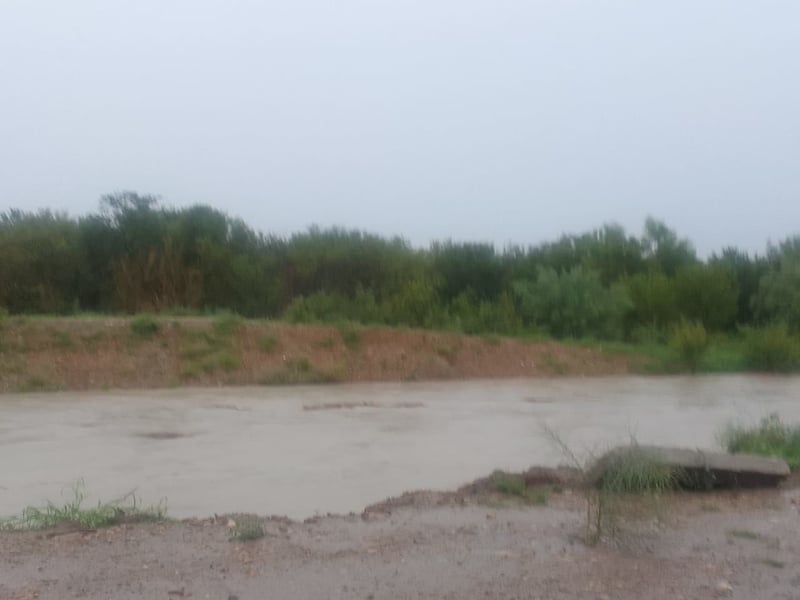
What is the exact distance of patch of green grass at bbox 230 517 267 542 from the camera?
902cm

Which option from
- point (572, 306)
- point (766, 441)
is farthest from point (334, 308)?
point (766, 441)

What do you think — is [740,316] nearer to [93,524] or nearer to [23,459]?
[23,459]

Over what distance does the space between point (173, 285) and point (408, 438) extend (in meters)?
24.5

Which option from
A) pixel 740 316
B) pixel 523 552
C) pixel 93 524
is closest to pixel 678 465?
pixel 523 552

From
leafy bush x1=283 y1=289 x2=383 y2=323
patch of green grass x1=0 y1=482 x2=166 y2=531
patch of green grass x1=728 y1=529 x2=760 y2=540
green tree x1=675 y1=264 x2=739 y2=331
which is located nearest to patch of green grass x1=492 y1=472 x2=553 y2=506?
patch of green grass x1=728 y1=529 x2=760 y2=540

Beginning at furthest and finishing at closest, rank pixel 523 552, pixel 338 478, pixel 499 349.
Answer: pixel 499 349, pixel 338 478, pixel 523 552

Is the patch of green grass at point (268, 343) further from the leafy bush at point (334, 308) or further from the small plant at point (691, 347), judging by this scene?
the small plant at point (691, 347)

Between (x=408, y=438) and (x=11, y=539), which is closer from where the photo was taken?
(x=11, y=539)

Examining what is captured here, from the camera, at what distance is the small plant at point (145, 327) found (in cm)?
3291

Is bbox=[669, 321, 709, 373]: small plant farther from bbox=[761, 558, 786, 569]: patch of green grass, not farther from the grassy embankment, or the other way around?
bbox=[761, 558, 786, 569]: patch of green grass

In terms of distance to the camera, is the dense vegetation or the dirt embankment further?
the dense vegetation

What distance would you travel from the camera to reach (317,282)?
154 feet

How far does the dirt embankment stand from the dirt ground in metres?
21.3

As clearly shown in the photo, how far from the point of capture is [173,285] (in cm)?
4188
